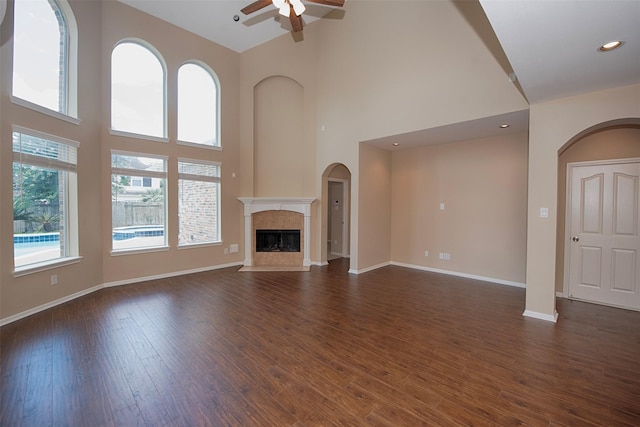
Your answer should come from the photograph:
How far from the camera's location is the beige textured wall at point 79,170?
10.4 feet

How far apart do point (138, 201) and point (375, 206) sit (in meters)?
4.73

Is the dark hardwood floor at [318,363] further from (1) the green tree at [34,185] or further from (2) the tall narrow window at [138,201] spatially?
(1) the green tree at [34,185]

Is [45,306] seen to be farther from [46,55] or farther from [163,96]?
[163,96]

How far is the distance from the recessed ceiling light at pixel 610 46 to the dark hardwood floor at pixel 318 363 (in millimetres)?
2706

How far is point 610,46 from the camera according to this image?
6.98 ft

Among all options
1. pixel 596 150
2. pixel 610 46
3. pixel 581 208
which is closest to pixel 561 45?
pixel 610 46

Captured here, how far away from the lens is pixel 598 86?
2877 millimetres

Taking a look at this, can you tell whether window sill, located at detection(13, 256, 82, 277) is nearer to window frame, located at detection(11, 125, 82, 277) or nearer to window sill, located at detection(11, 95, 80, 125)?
window frame, located at detection(11, 125, 82, 277)

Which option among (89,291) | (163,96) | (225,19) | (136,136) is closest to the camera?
(89,291)

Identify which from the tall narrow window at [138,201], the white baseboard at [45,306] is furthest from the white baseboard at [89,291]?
the tall narrow window at [138,201]

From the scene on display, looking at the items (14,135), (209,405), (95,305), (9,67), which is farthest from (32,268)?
(209,405)

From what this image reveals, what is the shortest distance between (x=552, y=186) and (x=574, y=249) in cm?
150

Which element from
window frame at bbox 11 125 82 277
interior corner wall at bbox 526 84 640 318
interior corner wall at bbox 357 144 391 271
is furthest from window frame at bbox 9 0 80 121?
interior corner wall at bbox 526 84 640 318

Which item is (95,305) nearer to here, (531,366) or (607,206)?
(531,366)
